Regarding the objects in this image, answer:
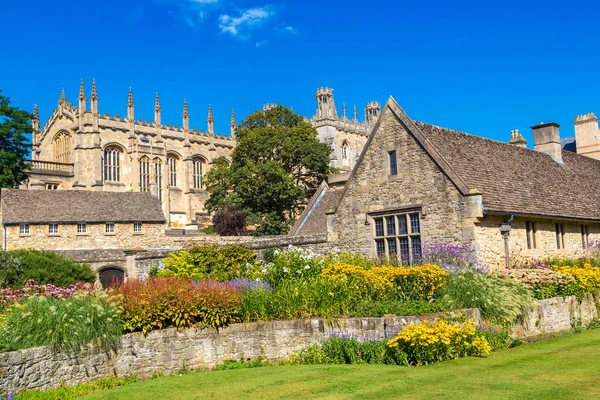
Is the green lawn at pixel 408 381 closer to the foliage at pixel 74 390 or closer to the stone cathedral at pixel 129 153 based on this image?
the foliage at pixel 74 390

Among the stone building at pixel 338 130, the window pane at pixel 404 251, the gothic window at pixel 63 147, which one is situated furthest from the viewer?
the stone building at pixel 338 130

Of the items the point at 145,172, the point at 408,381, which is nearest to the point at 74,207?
the point at 145,172

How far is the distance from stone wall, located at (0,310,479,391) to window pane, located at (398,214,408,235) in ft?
24.0

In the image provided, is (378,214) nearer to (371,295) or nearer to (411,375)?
(371,295)

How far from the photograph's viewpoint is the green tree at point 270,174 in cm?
5269

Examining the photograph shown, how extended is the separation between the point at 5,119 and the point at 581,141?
40.1 metres

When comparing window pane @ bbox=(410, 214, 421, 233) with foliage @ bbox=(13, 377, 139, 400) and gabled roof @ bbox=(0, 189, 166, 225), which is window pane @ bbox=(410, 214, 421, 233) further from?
gabled roof @ bbox=(0, 189, 166, 225)

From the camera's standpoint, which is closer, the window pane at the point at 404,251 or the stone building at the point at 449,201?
the stone building at the point at 449,201

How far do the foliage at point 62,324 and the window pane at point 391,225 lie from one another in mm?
11191

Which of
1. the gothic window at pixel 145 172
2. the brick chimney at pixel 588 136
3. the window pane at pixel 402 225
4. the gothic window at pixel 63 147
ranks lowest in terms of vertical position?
the window pane at pixel 402 225

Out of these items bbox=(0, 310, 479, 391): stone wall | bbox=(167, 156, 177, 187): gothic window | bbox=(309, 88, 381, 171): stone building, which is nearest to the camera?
bbox=(0, 310, 479, 391): stone wall

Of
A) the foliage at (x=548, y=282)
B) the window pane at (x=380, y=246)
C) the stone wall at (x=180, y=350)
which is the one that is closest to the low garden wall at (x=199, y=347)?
the stone wall at (x=180, y=350)

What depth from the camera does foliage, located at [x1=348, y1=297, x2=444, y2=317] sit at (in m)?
13.6

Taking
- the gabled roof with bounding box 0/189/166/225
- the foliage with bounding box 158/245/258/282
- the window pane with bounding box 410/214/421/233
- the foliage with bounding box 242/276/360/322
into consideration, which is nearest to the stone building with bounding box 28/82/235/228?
the gabled roof with bounding box 0/189/166/225
